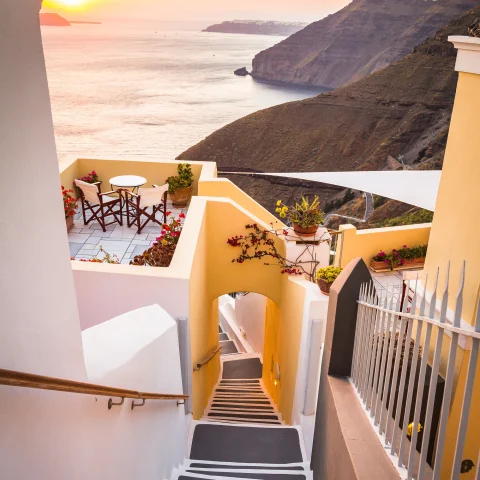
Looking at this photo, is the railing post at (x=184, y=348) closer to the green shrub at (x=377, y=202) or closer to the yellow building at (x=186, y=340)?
the yellow building at (x=186, y=340)

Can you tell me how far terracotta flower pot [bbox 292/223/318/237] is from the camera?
25.5 feet

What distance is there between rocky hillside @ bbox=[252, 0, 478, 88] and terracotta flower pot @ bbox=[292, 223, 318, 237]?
6476 cm

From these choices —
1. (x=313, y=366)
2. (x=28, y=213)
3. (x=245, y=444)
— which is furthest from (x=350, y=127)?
(x=28, y=213)

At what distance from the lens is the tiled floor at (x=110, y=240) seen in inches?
273

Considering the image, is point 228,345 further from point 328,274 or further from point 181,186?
point 328,274

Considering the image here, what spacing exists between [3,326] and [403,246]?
923 centimetres

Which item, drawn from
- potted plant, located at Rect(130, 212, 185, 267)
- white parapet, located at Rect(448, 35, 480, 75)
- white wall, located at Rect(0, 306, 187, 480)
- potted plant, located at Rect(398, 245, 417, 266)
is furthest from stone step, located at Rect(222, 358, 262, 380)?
white parapet, located at Rect(448, 35, 480, 75)

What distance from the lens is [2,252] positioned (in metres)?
1.71

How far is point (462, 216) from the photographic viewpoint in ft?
12.1

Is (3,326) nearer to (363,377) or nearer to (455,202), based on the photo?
(363,377)

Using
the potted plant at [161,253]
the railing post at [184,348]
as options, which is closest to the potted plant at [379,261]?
the potted plant at [161,253]

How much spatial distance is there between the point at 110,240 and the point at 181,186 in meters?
2.16

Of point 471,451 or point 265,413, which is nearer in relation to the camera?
point 471,451

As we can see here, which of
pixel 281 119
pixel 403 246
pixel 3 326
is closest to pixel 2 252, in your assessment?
pixel 3 326
